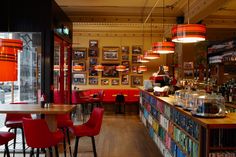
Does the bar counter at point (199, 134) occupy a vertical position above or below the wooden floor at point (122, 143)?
above

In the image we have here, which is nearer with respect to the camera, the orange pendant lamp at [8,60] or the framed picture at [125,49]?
the orange pendant lamp at [8,60]

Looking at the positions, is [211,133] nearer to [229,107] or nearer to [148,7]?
[229,107]

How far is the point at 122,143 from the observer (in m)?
6.97

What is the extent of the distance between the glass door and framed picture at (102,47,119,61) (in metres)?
5.09

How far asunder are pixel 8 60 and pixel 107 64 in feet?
34.3

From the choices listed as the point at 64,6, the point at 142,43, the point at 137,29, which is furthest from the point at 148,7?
the point at 142,43

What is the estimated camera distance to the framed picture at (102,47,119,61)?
45.3 feet

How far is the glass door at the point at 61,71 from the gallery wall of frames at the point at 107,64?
4.97m

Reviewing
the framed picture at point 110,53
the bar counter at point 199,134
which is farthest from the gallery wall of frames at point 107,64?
the bar counter at point 199,134

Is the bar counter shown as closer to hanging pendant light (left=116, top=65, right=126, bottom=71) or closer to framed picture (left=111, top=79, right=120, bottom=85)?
hanging pendant light (left=116, top=65, right=126, bottom=71)

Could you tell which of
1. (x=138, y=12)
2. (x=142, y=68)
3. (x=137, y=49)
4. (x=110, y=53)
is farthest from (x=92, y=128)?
(x=137, y=49)

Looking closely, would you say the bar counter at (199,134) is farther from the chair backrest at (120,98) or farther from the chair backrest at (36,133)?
the chair backrest at (120,98)

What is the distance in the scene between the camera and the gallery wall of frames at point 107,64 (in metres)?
13.8

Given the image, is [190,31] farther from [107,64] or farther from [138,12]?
[107,64]
